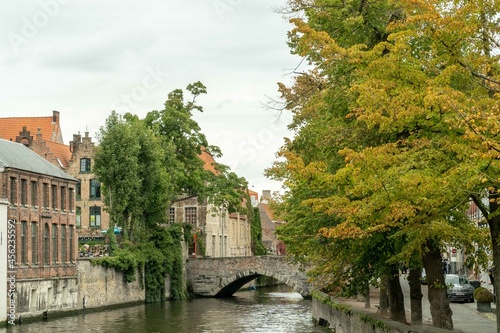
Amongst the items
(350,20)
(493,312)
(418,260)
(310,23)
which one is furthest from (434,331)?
(493,312)

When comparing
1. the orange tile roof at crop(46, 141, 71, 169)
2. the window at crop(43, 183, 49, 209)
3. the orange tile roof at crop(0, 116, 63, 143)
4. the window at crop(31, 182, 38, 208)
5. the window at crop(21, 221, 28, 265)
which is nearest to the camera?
the window at crop(21, 221, 28, 265)

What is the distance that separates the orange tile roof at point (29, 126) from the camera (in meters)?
80.5

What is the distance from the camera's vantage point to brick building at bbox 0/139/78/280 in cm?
4984

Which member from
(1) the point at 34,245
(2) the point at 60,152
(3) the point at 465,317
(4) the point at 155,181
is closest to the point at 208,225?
(2) the point at 60,152

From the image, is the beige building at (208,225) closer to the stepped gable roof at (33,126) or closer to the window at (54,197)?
the stepped gable roof at (33,126)

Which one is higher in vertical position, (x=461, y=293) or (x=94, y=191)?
(x=94, y=191)

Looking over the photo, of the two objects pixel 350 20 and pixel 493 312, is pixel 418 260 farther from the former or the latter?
pixel 493 312

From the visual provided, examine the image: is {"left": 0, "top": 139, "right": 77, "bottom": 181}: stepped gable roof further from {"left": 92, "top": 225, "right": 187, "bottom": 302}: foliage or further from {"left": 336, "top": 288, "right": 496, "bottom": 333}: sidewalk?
{"left": 336, "top": 288, "right": 496, "bottom": 333}: sidewalk

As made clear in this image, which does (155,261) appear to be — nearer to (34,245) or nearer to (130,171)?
(130,171)

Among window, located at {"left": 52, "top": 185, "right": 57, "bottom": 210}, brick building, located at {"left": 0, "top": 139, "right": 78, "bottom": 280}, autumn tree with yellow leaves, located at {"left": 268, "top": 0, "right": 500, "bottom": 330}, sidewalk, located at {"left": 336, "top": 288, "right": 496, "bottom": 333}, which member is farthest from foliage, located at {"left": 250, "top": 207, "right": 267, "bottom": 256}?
autumn tree with yellow leaves, located at {"left": 268, "top": 0, "right": 500, "bottom": 330}

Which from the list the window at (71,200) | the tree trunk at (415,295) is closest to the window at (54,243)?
the window at (71,200)

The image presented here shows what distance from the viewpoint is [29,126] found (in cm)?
8269

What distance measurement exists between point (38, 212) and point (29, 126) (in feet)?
103

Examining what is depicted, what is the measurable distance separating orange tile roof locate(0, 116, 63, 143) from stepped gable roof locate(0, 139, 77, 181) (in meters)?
24.0
